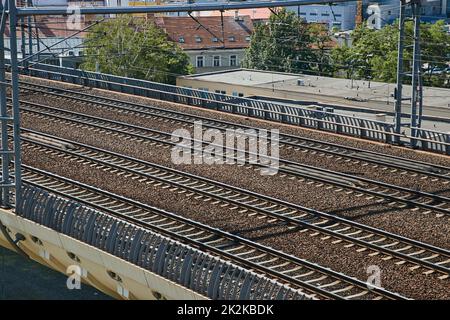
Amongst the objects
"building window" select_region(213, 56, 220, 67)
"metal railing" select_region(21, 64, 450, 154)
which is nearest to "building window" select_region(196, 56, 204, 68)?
"building window" select_region(213, 56, 220, 67)

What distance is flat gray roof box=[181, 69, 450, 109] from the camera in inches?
1291

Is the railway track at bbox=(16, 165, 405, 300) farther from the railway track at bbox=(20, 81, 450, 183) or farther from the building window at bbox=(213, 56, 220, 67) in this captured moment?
the building window at bbox=(213, 56, 220, 67)

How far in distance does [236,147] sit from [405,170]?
4.25 meters

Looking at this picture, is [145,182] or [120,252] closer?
[120,252]

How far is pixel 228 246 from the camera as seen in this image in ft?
46.7

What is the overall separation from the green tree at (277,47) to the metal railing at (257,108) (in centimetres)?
1707

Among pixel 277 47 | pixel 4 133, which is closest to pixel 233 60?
pixel 277 47

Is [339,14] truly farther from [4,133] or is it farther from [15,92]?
[15,92]

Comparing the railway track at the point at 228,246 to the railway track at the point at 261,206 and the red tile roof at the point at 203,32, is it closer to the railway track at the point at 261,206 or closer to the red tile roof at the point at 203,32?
the railway track at the point at 261,206

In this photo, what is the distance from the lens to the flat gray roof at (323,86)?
32.8 metres
